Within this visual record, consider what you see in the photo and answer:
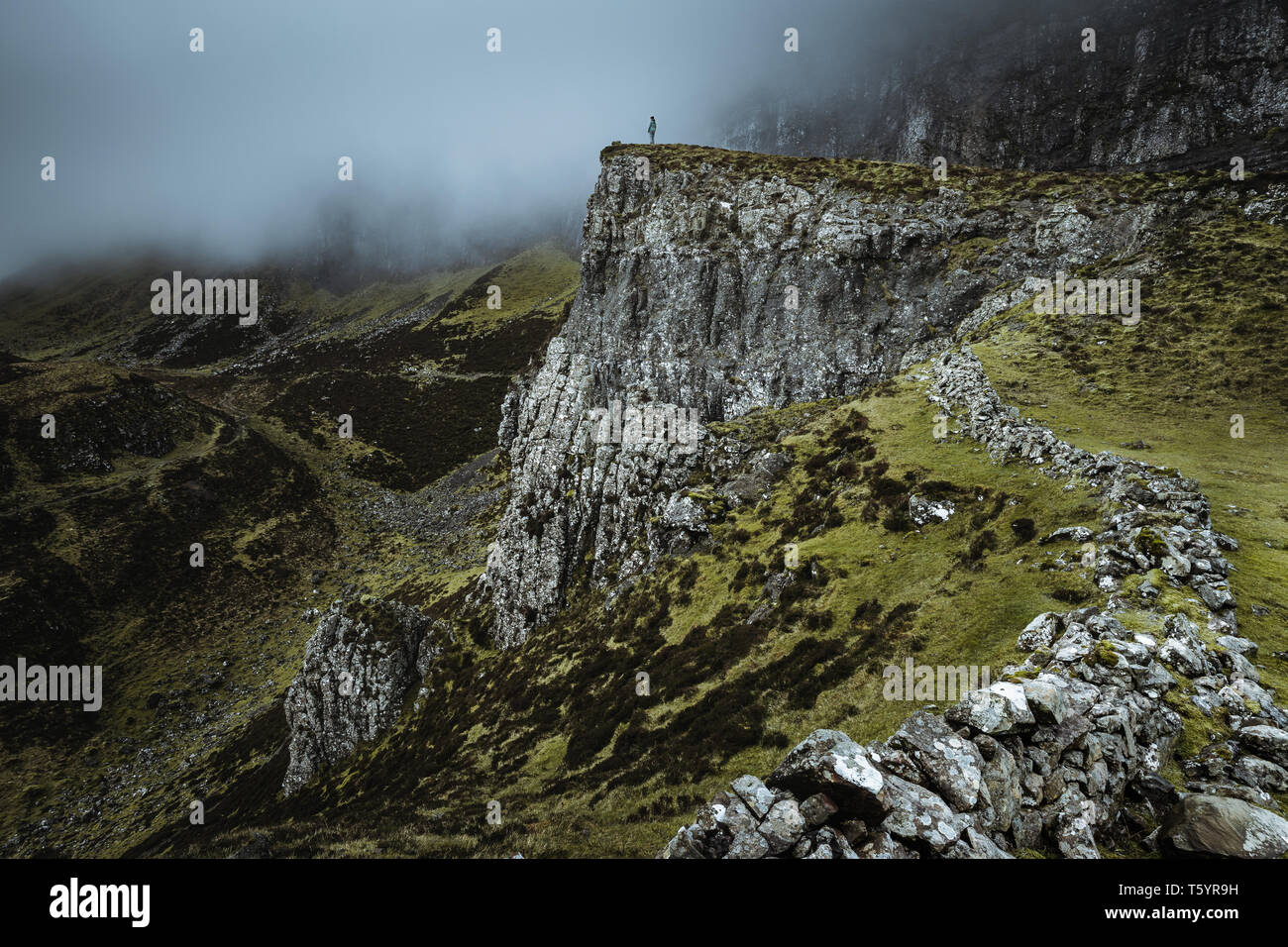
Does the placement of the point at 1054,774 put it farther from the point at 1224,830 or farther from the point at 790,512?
the point at 790,512

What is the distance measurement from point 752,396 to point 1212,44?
280ft

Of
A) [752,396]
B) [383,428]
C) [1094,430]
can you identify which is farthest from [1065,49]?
[383,428]

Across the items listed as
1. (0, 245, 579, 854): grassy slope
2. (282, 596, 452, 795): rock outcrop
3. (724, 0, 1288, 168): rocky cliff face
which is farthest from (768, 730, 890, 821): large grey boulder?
(724, 0, 1288, 168): rocky cliff face

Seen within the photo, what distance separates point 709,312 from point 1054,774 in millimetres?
55226

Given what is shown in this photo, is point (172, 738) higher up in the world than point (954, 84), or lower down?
lower down

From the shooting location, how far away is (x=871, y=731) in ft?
45.2

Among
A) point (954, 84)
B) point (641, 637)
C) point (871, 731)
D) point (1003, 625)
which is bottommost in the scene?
point (641, 637)

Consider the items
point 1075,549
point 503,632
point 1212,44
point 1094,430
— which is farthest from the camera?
point 1212,44

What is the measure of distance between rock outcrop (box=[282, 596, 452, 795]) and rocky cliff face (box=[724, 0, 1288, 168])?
322 feet

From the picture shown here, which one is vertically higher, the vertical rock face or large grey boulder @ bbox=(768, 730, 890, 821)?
the vertical rock face

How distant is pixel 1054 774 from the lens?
25.8 feet

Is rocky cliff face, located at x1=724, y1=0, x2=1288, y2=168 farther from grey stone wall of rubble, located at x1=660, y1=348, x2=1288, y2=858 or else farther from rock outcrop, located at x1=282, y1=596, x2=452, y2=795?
rock outcrop, located at x1=282, y1=596, x2=452, y2=795

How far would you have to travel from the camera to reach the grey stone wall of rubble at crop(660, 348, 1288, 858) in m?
6.64

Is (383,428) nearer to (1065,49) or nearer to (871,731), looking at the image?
(871,731)
